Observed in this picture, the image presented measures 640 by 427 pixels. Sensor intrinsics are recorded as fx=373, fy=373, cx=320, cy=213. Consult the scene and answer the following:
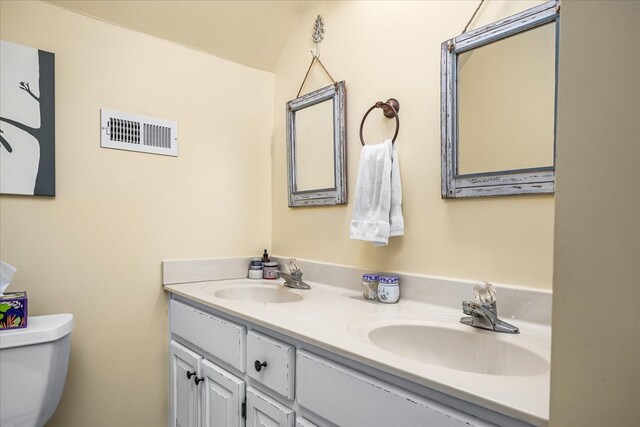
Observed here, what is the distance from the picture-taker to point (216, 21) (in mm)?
1713

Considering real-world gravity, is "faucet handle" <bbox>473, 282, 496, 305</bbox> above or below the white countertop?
above

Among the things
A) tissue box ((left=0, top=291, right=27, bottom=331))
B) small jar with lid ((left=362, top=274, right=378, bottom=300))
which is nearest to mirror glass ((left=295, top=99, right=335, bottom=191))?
small jar with lid ((left=362, top=274, right=378, bottom=300))

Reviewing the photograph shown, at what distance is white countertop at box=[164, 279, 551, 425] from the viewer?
60 cm

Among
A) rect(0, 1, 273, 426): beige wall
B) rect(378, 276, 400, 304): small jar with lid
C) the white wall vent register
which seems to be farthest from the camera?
the white wall vent register

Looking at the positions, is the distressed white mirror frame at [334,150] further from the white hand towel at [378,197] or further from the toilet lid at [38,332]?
the toilet lid at [38,332]

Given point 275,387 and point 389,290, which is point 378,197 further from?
point 275,387

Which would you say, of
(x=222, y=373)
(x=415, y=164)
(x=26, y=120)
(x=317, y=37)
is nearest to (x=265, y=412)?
(x=222, y=373)

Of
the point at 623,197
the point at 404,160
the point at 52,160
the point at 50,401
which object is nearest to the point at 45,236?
the point at 52,160

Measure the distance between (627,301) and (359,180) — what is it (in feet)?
3.41

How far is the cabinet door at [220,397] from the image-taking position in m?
1.17

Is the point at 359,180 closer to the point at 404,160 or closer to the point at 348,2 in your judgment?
the point at 404,160

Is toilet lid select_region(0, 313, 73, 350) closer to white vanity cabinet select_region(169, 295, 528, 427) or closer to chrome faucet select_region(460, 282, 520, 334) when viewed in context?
white vanity cabinet select_region(169, 295, 528, 427)

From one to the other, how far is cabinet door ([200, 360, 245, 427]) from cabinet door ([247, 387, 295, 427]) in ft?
0.15

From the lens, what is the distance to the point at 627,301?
395 mm
